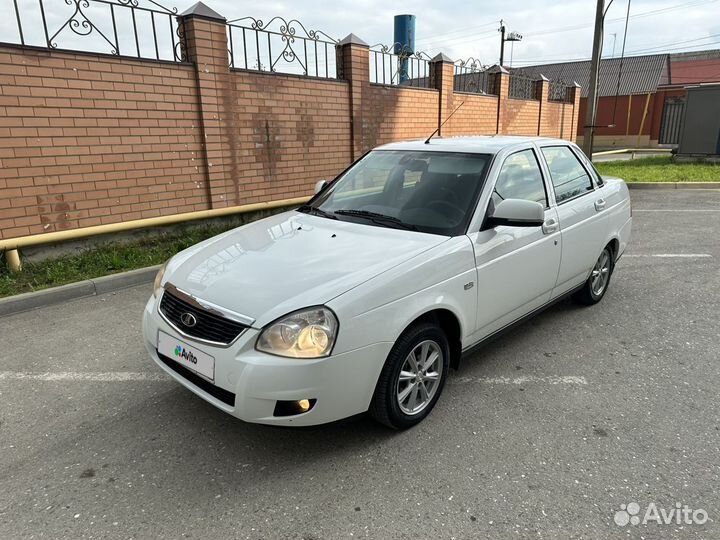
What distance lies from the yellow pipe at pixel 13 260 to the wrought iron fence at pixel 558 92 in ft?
58.7

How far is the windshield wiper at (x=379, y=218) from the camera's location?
3.34 metres

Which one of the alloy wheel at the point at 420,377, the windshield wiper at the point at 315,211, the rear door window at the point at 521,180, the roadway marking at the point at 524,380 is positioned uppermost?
the rear door window at the point at 521,180

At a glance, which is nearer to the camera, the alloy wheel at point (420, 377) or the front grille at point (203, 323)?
the front grille at point (203, 323)

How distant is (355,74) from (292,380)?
7845 millimetres

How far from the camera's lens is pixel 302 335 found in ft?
7.96

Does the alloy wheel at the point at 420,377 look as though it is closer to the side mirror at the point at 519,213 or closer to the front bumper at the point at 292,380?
the front bumper at the point at 292,380

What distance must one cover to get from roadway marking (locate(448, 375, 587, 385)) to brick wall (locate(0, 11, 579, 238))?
5048 millimetres

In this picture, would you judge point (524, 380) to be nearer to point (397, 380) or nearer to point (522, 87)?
point (397, 380)

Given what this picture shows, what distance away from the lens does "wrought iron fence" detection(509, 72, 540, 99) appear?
15516 mm

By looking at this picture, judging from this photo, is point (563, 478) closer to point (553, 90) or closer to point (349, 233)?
point (349, 233)

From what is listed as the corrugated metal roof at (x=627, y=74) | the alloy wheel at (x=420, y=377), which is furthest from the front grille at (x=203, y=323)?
the corrugated metal roof at (x=627, y=74)

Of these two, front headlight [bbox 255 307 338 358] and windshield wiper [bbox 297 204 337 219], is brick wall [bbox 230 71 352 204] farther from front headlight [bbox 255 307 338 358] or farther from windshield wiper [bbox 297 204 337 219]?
front headlight [bbox 255 307 338 358]

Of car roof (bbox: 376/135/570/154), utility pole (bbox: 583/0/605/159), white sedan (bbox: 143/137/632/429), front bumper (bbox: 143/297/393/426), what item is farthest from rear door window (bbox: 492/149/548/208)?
utility pole (bbox: 583/0/605/159)

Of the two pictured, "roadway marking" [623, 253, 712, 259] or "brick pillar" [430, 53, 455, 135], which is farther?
"brick pillar" [430, 53, 455, 135]
